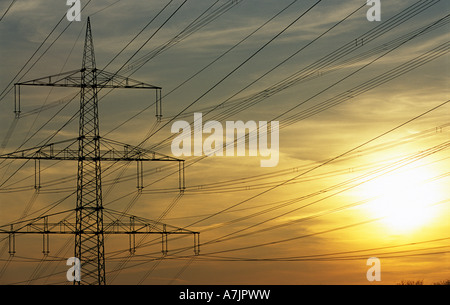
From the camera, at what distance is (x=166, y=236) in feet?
207
